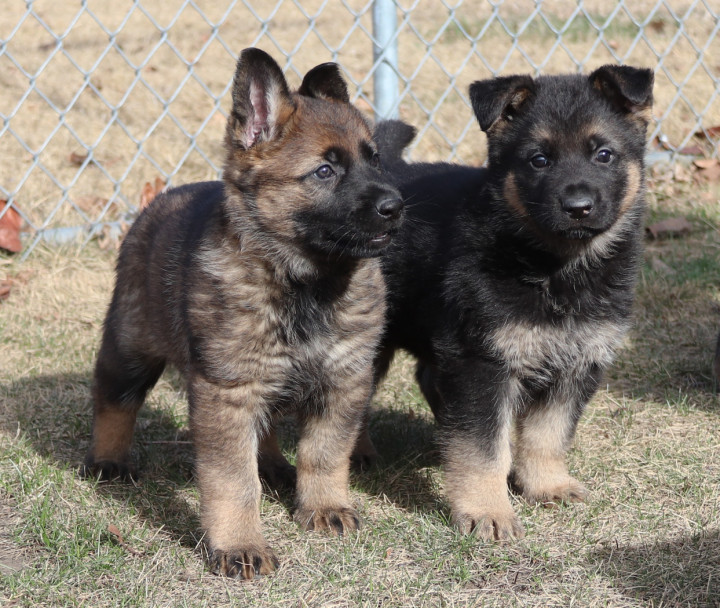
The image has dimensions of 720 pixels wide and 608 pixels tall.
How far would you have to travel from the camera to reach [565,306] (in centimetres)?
340

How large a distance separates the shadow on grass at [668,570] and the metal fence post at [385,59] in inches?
138

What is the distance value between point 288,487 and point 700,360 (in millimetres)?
2259

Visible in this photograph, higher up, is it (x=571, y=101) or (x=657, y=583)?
(x=571, y=101)

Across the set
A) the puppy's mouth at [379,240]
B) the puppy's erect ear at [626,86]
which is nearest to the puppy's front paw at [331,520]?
the puppy's mouth at [379,240]

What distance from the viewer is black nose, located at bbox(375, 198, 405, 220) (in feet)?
9.96

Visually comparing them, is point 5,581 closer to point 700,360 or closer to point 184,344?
point 184,344

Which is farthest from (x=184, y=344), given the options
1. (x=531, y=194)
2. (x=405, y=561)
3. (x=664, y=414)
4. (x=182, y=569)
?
(x=664, y=414)

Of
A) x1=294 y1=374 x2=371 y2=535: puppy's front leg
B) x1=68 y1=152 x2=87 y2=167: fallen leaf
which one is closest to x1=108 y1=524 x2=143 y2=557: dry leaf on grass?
x1=294 y1=374 x2=371 y2=535: puppy's front leg

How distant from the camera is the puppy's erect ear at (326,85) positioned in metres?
3.33

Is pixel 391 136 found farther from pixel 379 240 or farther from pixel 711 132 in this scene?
pixel 711 132

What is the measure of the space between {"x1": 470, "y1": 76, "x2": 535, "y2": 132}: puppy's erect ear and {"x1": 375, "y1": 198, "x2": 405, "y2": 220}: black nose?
1.96 ft

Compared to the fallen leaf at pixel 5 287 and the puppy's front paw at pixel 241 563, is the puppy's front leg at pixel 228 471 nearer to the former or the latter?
the puppy's front paw at pixel 241 563

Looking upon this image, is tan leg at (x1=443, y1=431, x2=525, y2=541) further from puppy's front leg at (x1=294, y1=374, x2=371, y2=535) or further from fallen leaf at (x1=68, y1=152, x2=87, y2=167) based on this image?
fallen leaf at (x1=68, y1=152, x2=87, y2=167)

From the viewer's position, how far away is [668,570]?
10.0ft
